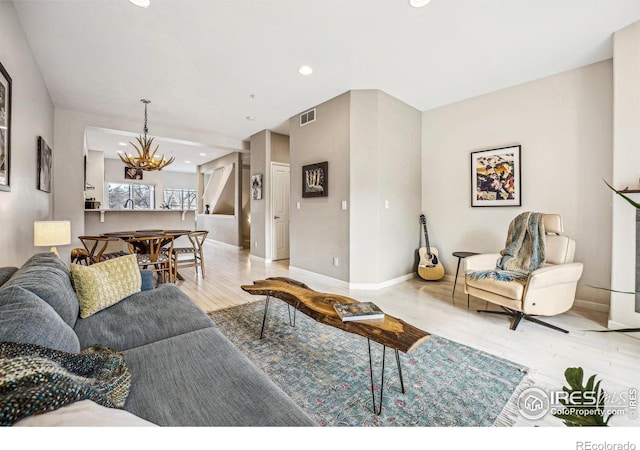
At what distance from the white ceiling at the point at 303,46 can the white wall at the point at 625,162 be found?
279 millimetres

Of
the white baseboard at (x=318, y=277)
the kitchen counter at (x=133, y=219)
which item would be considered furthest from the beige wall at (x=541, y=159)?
the kitchen counter at (x=133, y=219)

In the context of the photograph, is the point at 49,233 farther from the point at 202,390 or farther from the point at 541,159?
the point at 541,159

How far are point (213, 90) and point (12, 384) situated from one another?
3.98m

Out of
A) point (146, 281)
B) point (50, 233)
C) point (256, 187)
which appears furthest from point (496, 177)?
point (50, 233)

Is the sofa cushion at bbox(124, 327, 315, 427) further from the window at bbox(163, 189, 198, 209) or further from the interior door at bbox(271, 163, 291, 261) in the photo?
the window at bbox(163, 189, 198, 209)

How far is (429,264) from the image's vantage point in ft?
14.1

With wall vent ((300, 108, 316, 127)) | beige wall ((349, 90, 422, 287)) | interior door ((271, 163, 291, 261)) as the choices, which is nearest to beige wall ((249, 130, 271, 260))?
interior door ((271, 163, 291, 261))

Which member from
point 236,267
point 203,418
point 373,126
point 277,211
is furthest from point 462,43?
point 236,267

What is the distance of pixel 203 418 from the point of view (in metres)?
0.92

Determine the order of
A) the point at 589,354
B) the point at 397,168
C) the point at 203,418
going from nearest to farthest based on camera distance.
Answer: the point at 203,418, the point at 589,354, the point at 397,168

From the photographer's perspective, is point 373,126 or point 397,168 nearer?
point 373,126

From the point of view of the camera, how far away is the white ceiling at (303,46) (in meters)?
2.30

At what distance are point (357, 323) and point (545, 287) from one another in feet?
6.59
